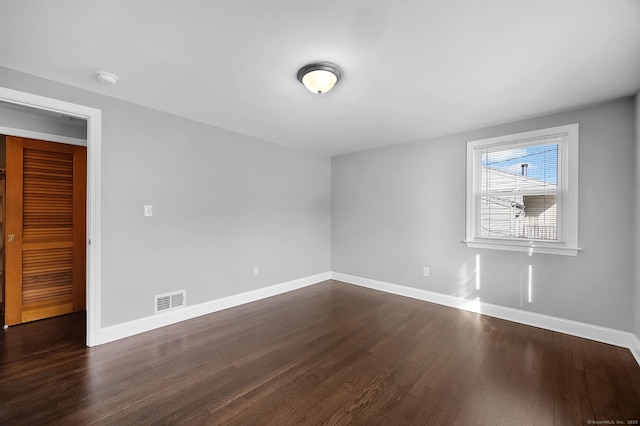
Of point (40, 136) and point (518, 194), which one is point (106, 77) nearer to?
point (40, 136)

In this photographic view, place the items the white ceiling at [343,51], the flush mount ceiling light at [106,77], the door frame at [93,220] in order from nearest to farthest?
the white ceiling at [343,51]
the flush mount ceiling light at [106,77]
the door frame at [93,220]

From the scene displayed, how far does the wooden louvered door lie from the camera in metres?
3.02

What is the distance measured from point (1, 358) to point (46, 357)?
0.37 meters

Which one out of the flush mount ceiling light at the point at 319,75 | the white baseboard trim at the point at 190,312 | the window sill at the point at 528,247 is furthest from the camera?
the window sill at the point at 528,247

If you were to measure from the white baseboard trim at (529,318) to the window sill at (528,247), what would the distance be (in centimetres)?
73

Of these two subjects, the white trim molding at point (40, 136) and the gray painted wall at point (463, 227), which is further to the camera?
the white trim molding at point (40, 136)

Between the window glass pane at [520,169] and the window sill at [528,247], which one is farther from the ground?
the window glass pane at [520,169]

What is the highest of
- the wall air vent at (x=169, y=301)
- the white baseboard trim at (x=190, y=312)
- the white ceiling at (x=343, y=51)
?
the white ceiling at (x=343, y=51)

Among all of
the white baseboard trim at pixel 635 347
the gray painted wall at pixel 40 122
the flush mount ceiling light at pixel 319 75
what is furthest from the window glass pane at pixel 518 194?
the gray painted wall at pixel 40 122

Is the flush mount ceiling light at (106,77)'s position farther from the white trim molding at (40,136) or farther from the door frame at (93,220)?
the white trim molding at (40,136)

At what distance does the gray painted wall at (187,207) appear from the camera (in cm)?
271

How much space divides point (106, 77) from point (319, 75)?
183cm

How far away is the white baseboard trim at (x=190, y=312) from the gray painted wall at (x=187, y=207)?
2.7 inches

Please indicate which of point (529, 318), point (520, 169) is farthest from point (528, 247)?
point (520, 169)
